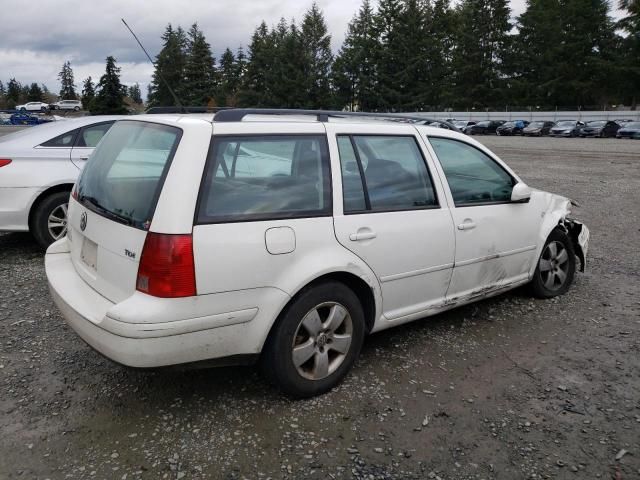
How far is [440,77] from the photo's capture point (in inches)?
3014

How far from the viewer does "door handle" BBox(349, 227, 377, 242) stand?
10.7 ft

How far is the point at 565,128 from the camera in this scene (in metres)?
41.8

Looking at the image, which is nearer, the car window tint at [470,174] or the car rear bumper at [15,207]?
the car window tint at [470,174]

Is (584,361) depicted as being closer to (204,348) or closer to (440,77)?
(204,348)

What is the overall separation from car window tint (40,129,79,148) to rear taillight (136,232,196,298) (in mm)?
4260

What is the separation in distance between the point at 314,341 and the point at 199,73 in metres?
86.2

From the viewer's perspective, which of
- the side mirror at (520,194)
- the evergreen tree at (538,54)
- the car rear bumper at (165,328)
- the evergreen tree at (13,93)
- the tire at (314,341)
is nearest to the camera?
the car rear bumper at (165,328)

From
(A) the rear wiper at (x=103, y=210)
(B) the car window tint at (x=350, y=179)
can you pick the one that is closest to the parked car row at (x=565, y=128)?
(B) the car window tint at (x=350, y=179)

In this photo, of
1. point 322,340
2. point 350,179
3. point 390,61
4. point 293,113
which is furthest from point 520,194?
point 390,61

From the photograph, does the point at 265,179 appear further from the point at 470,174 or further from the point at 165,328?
the point at 470,174

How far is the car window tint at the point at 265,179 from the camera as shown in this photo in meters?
2.87

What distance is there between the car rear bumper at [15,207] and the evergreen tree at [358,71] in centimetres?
7255

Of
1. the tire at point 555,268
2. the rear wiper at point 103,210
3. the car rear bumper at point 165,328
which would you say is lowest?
the tire at point 555,268

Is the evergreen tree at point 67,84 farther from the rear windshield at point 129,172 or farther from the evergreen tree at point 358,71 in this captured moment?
the rear windshield at point 129,172
